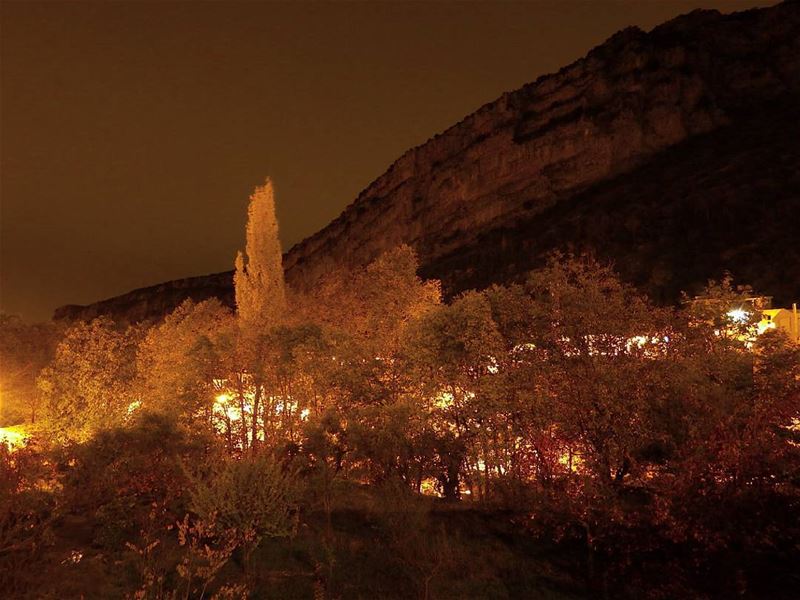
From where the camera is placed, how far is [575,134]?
94.0m

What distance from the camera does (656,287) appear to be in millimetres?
42500

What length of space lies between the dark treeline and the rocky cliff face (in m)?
50.4

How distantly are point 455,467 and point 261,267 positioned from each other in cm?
1865

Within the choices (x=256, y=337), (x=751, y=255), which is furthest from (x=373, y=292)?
(x=751, y=255)

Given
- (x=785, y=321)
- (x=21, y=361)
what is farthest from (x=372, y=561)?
(x=21, y=361)

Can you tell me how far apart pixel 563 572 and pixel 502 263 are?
181ft

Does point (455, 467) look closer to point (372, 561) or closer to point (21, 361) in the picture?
point (372, 561)

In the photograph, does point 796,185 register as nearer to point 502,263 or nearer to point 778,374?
point 502,263

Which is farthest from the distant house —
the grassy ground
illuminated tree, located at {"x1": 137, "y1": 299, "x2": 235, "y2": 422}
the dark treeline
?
illuminated tree, located at {"x1": 137, "y1": 299, "x2": 235, "y2": 422}

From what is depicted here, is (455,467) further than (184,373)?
No

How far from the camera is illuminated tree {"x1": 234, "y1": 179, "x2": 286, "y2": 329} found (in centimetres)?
2995

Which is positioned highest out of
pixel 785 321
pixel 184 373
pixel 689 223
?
pixel 689 223

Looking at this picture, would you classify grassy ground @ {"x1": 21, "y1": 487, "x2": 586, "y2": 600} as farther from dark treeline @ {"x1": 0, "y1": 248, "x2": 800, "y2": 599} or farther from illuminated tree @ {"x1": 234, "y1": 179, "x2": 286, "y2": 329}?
illuminated tree @ {"x1": 234, "y1": 179, "x2": 286, "y2": 329}

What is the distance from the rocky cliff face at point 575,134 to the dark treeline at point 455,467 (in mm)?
50420
